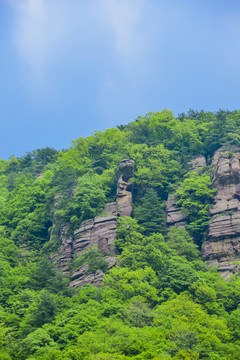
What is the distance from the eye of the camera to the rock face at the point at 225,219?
185 feet

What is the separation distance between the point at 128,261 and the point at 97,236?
7.31m

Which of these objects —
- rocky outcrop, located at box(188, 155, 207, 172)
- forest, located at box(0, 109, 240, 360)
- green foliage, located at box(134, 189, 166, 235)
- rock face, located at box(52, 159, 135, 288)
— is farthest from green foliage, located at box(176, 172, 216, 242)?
rock face, located at box(52, 159, 135, 288)

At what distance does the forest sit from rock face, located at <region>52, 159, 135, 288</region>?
40.4 inches

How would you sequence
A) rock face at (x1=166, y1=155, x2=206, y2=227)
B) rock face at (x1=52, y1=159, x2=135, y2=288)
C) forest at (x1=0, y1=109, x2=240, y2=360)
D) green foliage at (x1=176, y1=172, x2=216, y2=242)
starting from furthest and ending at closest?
rock face at (x1=166, y1=155, x2=206, y2=227) < green foliage at (x1=176, y1=172, x2=216, y2=242) < rock face at (x1=52, y1=159, x2=135, y2=288) < forest at (x1=0, y1=109, x2=240, y2=360)

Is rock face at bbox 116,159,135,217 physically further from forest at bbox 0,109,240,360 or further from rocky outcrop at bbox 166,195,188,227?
rocky outcrop at bbox 166,195,188,227

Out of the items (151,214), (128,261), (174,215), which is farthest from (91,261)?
(174,215)

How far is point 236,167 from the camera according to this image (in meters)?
65.8

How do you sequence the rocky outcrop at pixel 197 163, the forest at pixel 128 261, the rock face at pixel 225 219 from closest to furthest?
the forest at pixel 128 261 < the rock face at pixel 225 219 < the rocky outcrop at pixel 197 163

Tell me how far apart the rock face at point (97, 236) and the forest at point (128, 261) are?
1026 millimetres

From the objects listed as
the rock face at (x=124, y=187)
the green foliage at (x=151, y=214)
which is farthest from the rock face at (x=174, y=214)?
the rock face at (x=124, y=187)

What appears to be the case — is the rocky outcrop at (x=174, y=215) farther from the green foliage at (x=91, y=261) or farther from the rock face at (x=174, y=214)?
the green foliage at (x=91, y=261)

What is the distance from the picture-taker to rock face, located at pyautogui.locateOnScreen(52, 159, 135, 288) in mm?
55656

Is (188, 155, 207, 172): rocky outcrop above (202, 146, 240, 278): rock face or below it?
above

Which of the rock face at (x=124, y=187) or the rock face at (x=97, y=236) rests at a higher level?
A: the rock face at (x=124, y=187)
